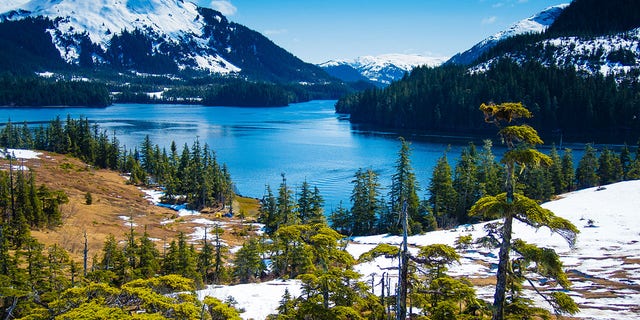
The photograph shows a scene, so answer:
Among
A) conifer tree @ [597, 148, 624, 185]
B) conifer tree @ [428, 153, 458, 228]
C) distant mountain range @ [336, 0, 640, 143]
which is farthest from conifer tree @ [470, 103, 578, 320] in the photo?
Answer: distant mountain range @ [336, 0, 640, 143]

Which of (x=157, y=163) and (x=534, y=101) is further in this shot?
(x=534, y=101)

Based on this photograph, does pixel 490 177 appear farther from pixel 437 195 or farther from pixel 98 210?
pixel 98 210

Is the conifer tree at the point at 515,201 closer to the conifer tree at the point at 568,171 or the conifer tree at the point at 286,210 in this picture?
the conifer tree at the point at 286,210

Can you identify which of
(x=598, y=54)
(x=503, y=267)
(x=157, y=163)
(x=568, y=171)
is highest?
(x=598, y=54)

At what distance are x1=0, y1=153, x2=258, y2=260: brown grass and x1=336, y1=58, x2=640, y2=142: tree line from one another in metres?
112

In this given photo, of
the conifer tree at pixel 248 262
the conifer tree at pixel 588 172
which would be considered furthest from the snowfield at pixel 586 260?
the conifer tree at pixel 588 172

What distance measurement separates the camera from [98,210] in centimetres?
6662

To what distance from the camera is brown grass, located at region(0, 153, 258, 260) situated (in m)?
52.4

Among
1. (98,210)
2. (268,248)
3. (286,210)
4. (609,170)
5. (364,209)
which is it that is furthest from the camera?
(609,170)

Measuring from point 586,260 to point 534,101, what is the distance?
141 meters

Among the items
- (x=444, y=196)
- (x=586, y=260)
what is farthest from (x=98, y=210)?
(x=586, y=260)

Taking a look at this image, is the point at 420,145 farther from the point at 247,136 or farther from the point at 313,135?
the point at 247,136

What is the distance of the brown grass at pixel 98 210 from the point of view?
52416 millimetres

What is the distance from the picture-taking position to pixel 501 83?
174m
